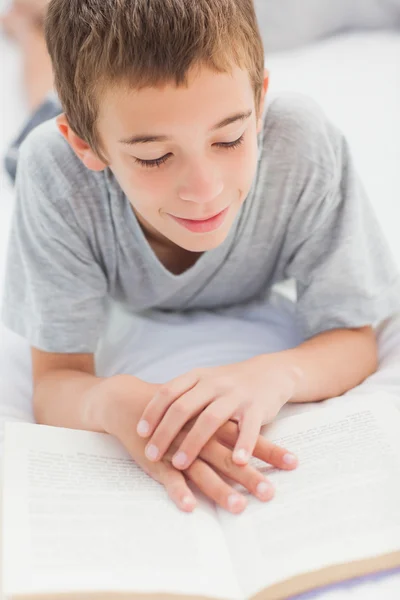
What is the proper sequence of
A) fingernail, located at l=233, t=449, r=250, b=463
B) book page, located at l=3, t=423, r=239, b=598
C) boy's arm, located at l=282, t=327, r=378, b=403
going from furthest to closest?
boy's arm, located at l=282, t=327, r=378, b=403, fingernail, located at l=233, t=449, r=250, b=463, book page, located at l=3, t=423, r=239, b=598

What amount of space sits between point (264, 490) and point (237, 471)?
0.03 meters

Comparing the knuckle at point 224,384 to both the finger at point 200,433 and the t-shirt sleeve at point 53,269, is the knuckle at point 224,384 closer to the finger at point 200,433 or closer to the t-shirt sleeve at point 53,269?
the finger at point 200,433

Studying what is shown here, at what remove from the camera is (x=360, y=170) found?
1.23 metres

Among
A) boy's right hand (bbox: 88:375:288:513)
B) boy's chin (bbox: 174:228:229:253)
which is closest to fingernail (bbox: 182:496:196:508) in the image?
boy's right hand (bbox: 88:375:288:513)

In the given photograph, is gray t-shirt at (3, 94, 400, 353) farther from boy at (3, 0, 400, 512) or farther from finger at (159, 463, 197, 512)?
finger at (159, 463, 197, 512)

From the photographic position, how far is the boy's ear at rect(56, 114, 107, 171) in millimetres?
769

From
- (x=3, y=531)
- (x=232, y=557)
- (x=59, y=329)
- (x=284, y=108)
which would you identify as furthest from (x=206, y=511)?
(x=284, y=108)

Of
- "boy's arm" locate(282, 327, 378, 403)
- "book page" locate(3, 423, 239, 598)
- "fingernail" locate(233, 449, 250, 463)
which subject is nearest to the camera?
"book page" locate(3, 423, 239, 598)

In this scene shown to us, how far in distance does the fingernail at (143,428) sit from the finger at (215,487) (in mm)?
51

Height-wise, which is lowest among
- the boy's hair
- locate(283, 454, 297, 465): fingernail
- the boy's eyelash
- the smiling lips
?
locate(283, 454, 297, 465): fingernail

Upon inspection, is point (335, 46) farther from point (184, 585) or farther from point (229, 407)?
point (184, 585)

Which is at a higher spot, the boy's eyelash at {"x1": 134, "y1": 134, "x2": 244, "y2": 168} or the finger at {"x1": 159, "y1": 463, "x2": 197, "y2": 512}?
the boy's eyelash at {"x1": 134, "y1": 134, "x2": 244, "y2": 168}

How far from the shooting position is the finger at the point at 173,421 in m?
0.71

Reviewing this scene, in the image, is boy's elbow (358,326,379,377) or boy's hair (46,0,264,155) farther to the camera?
boy's elbow (358,326,379,377)
